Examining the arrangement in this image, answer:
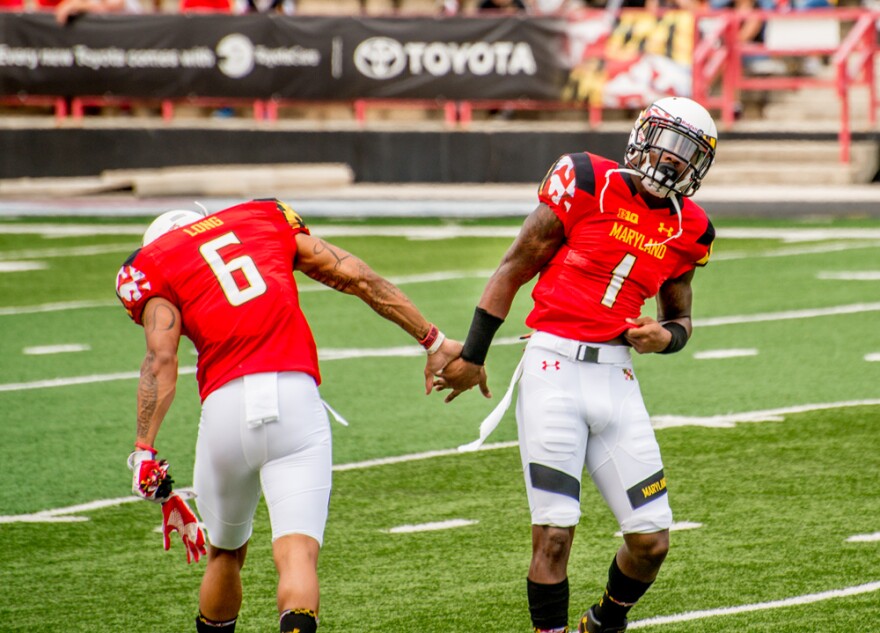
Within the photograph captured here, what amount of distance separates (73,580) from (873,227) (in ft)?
47.0

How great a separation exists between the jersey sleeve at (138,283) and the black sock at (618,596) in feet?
6.31

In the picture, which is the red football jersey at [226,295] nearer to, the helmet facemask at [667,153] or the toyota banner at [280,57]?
the helmet facemask at [667,153]

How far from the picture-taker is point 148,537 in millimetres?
8266

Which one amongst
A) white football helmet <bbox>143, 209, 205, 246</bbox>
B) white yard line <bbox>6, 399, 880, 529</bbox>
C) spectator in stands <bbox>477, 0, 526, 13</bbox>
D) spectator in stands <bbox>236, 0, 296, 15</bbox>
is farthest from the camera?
spectator in stands <bbox>236, 0, 296, 15</bbox>

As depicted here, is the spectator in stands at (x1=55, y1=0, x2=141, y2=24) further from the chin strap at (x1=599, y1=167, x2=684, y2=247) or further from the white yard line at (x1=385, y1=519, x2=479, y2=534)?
the chin strap at (x1=599, y1=167, x2=684, y2=247)

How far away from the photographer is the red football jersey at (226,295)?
574cm

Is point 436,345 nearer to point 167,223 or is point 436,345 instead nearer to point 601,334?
point 601,334

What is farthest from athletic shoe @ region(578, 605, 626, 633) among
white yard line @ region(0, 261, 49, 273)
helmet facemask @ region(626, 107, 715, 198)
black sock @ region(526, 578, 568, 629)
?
white yard line @ region(0, 261, 49, 273)

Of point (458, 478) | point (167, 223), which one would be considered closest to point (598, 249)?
point (167, 223)

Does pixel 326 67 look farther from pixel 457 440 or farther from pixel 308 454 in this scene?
pixel 308 454

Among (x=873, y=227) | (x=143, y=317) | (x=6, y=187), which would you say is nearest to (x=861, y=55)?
(x=873, y=227)

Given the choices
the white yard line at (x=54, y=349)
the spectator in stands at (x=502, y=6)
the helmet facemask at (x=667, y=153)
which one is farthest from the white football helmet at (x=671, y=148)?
the spectator in stands at (x=502, y=6)

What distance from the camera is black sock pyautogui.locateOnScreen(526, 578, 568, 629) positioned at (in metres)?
6.03

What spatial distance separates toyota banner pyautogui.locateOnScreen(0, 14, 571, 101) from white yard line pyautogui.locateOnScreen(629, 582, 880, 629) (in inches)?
702
